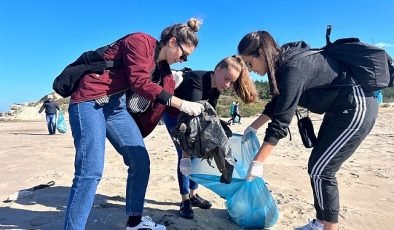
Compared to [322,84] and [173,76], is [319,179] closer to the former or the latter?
[322,84]

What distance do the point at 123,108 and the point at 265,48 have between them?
1199 mm

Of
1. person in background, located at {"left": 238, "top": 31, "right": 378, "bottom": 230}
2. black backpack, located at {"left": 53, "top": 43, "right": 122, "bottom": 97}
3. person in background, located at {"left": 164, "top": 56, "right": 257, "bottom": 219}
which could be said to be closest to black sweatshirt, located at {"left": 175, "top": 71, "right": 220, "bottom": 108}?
person in background, located at {"left": 164, "top": 56, "right": 257, "bottom": 219}

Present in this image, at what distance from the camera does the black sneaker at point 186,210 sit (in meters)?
3.71

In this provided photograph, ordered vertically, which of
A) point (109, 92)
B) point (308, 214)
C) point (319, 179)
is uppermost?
point (109, 92)

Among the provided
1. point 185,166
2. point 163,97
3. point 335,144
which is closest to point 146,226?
point 185,166

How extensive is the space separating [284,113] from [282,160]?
4897 millimetres

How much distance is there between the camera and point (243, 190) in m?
3.40

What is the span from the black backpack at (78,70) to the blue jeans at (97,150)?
14 centimetres

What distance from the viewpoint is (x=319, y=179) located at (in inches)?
117

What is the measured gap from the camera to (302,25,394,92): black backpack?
2.85 m

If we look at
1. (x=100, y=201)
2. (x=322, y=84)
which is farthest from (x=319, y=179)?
(x=100, y=201)

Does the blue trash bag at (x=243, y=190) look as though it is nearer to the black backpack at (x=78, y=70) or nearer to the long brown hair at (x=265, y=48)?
the long brown hair at (x=265, y=48)

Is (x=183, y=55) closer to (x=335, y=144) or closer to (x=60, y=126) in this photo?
(x=335, y=144)

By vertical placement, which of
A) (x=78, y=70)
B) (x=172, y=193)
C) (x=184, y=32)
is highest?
(x=184, y=32)
